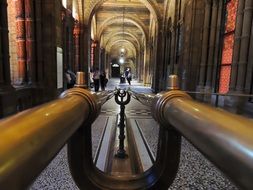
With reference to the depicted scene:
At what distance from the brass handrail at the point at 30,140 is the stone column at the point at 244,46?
454cm

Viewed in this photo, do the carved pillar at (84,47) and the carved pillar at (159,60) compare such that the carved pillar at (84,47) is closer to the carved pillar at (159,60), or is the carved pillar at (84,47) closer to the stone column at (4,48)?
the carved pillar at (159,60)

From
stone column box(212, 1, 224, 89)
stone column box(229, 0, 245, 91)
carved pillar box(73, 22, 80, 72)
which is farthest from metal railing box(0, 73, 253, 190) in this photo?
carved pillar box(73, 22, 80, 72)

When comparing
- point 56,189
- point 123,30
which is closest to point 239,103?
point 56,189

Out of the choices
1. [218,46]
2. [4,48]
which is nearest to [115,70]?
[218,46]

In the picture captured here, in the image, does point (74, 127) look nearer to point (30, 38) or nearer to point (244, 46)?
point (244, 46)

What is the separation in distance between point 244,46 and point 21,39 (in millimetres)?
5508

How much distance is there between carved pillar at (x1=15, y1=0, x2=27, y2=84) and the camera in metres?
5.98

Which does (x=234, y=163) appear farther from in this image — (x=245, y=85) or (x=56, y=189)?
(x=245, y=85)

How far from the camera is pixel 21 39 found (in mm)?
6055

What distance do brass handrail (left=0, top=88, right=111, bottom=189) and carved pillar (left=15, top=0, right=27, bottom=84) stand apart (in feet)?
20.3

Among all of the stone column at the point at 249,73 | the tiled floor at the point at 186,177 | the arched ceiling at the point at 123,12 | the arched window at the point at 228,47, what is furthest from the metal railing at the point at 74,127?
the arched ceiling at the point at 123,12

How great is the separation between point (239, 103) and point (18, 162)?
469 cm

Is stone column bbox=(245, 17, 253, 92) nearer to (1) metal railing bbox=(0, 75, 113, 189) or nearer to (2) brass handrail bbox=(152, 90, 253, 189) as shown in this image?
(2) brass handrail bbox=(152, 90, 253, 189)

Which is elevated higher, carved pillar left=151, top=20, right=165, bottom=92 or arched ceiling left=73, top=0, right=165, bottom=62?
arched ceiling left=73, top=0, right=165, bottom=62
